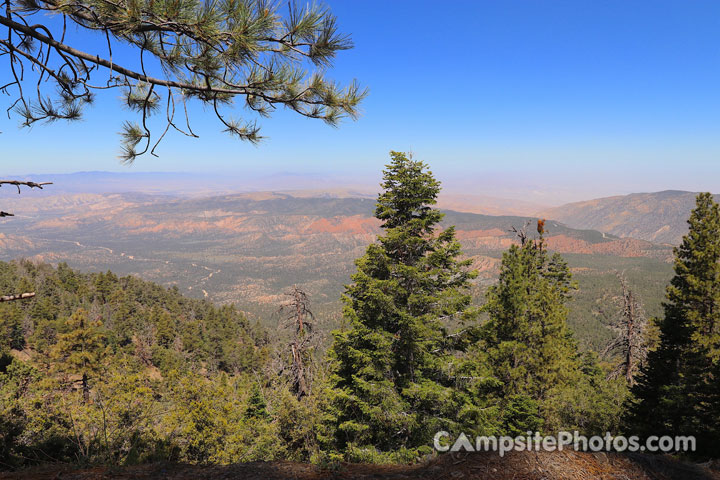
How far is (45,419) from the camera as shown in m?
8.63

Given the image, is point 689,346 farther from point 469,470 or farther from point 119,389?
point 119,389

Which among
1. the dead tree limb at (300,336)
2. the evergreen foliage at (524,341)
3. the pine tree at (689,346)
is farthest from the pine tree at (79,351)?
the pine tree at (689,346)

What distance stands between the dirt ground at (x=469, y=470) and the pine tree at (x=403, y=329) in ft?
12.4

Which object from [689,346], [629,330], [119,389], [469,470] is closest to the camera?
[469,470]

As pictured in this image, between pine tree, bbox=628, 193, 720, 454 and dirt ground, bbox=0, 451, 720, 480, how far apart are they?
27.5ft

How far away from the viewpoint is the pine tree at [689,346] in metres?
10.6

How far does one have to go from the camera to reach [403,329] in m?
8.61

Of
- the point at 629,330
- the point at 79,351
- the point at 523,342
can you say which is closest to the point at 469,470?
the point at 523,342

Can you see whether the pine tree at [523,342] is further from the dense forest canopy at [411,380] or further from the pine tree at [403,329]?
the pine tree at [403,329]

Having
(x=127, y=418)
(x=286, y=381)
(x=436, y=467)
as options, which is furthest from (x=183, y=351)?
Result: (x=436, y=467)

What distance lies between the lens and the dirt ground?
3.97m

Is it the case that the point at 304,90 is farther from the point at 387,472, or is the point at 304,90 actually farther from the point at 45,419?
the point at 45,419

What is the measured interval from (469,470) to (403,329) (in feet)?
→ 15.2

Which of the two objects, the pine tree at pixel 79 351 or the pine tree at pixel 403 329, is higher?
the pine tree at pixel 403 329
